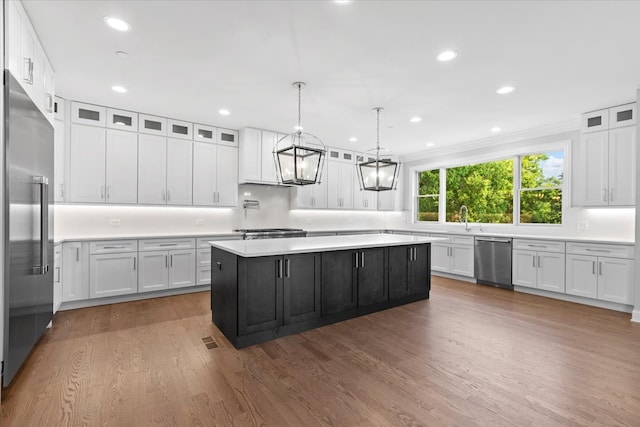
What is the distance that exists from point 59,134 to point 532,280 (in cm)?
714

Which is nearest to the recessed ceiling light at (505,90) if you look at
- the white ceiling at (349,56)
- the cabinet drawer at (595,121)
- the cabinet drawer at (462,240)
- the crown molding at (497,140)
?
the white ceiling at (349,56)

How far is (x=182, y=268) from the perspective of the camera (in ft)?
15.9

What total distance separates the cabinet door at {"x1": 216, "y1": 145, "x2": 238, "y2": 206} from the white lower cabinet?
13.2 ft

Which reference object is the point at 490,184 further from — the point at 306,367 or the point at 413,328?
the point at 306,367

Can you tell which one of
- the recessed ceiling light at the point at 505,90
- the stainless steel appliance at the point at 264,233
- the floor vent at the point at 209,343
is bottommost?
the floor vent at the point at 209,343

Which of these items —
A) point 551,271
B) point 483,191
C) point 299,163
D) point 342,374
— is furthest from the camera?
point 483,191

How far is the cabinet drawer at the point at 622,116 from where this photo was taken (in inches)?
164

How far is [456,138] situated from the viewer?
6156mm

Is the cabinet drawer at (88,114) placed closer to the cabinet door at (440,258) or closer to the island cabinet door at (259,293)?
the island cabinet door at (259,293)

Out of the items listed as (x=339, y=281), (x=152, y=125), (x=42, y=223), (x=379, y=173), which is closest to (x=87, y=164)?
(x=152, y=125)

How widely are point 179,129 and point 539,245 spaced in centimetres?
602

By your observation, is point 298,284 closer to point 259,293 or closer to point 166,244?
point 259,293

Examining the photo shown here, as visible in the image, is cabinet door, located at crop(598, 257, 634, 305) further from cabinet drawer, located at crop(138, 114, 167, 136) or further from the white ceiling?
cabinet drawer, located at crop(138, 114, 167, 136)

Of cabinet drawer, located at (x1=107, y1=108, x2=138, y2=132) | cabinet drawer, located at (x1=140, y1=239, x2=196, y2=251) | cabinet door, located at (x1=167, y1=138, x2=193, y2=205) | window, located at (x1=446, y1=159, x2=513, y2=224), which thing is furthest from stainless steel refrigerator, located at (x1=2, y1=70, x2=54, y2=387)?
window, located at (x1=446, y1=159, x2=513, y2=224)
